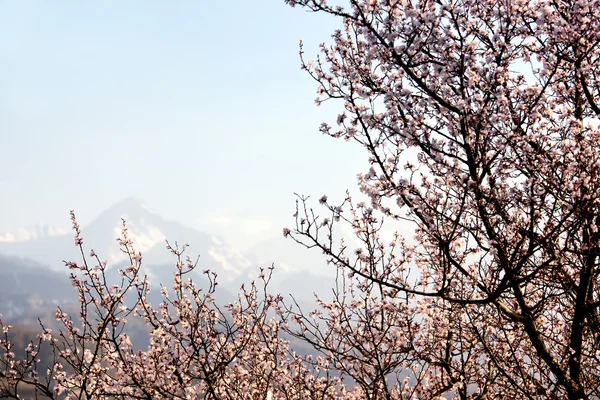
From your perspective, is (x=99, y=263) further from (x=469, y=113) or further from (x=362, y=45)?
(x=469, y=113)

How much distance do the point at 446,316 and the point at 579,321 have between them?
3016mm

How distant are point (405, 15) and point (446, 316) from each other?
610cm

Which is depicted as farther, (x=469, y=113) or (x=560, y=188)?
(x=469, y=113)

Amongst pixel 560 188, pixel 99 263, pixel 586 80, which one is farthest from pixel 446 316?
pixel 99 263

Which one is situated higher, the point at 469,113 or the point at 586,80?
the point at 586,80

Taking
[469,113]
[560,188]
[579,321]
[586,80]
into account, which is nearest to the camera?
[560,188]

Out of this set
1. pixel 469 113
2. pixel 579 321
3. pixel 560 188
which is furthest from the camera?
pixel 579 321

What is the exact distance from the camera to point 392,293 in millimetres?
8289

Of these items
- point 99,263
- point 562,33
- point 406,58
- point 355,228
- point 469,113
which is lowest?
point 99,263

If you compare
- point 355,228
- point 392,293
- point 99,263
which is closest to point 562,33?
point 355,228

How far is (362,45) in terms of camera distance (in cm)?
748

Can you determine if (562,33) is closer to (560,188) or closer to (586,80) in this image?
(586,80)

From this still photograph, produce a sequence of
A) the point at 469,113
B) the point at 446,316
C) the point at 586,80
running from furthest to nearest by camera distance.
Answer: the point at 446,316, the point at 586,80, the point at 469,113

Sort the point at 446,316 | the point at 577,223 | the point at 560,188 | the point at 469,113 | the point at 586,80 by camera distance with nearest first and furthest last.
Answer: the point at 577,223 < the point at 560,188 < the point at 469,113 < the point at 586,80 < the point at 446,316
